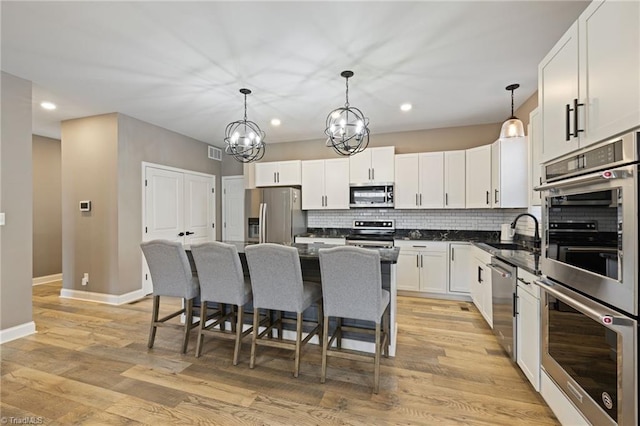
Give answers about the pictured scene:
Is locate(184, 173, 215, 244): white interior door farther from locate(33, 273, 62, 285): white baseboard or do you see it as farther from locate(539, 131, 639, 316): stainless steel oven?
locate(539, 131, 639, 316): stainless steel oven

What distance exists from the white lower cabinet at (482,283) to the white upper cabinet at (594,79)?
1735 mm

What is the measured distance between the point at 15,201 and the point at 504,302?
16.0ft

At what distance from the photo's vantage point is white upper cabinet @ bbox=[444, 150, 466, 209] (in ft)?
A: 14.7

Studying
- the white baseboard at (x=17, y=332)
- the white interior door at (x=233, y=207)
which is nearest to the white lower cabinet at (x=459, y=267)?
the white interior door at (x=233, y=207)

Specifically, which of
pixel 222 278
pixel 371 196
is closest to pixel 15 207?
pixel 222 278

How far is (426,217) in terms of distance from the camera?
5.03m

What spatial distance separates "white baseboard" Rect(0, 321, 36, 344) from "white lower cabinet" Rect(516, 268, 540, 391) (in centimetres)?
470

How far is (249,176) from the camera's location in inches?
224

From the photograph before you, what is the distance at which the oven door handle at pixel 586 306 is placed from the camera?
4.09 ft

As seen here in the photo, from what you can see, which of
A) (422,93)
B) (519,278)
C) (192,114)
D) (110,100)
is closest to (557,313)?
(519,278)

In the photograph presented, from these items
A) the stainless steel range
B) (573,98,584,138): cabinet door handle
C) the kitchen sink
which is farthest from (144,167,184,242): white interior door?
(573,98,584,138): cabinet door handle

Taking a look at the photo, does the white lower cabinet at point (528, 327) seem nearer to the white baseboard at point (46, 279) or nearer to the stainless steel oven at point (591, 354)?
the stainless steel oven at point (591, 354)

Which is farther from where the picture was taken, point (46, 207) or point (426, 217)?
point (46, 207)

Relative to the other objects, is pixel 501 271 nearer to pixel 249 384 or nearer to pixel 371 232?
pixel 249 384
